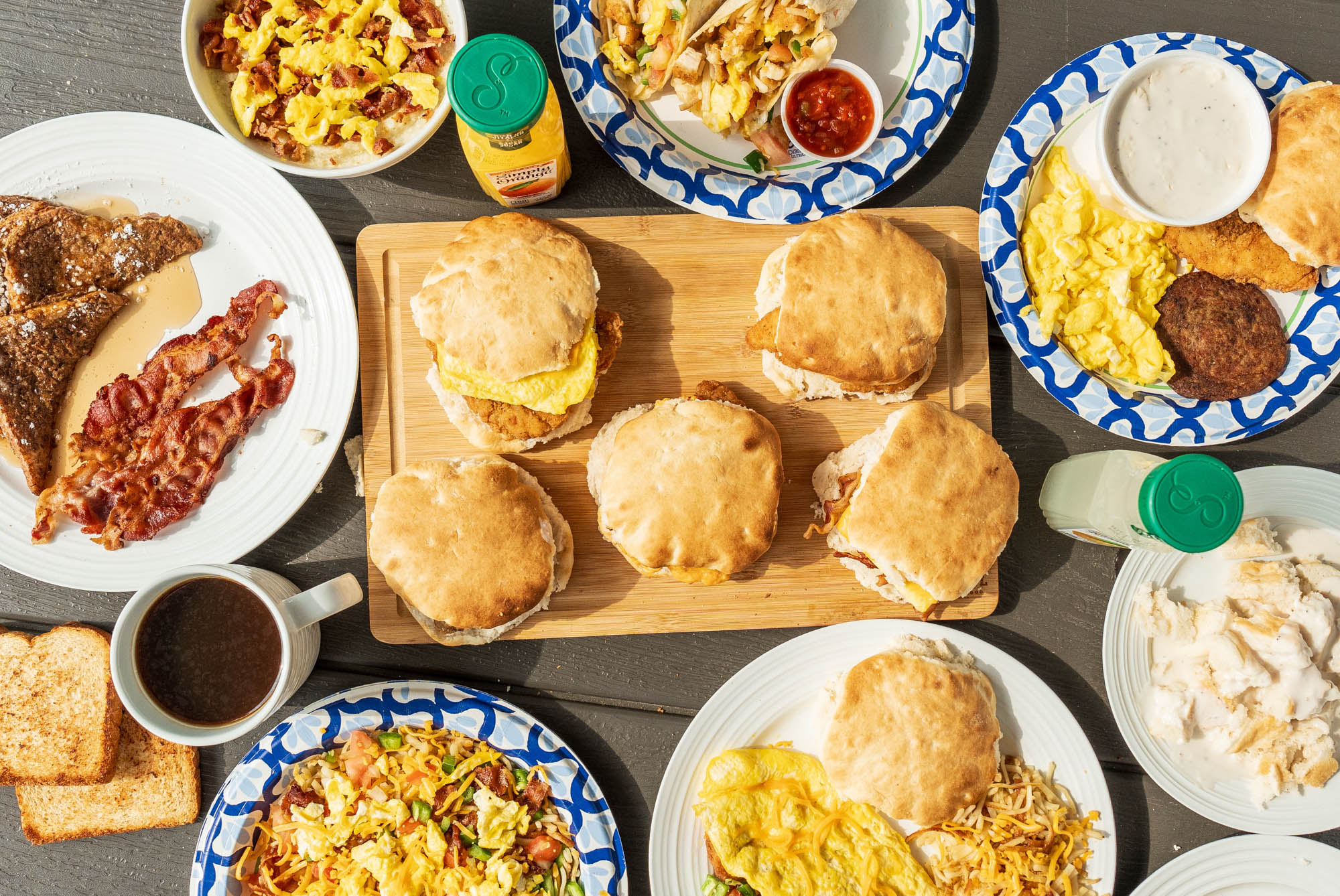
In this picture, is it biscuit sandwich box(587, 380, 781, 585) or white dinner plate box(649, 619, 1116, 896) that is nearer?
biscuit sandwich box(587, 380, 781, 585)

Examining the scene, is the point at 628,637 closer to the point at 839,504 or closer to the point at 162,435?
the point at 839,504

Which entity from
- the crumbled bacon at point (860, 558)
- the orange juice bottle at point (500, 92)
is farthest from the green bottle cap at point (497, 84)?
the crumbled bacon at point (860, 558)

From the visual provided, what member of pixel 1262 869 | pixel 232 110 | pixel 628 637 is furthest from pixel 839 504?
pixel 232 110

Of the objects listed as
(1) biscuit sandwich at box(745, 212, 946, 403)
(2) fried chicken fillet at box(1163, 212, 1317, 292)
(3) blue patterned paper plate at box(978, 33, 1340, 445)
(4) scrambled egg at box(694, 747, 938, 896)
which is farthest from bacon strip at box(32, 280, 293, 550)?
(2) fried chicken fillet at box(1163, 212, 1317, 292)

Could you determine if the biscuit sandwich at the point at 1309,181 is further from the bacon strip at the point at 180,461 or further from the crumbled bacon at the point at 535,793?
the bacon strip at the point at 180,461

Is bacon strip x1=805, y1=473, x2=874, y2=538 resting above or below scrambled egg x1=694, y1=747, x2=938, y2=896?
above

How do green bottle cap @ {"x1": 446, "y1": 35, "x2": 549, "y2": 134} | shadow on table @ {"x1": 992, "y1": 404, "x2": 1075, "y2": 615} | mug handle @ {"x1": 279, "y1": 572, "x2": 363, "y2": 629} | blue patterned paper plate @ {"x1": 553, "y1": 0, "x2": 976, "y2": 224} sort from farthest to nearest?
shadow on table @ {"x1": 992, "y1": 404, "x2": 1075, "y2": 615} → blue patterned paper plate @ {"x1": 553, "y1": 0, "x2": 976, "y2": 224} → mug handle @ {"x1": 279, "y1": 572, "x2": 363, "y2": 629} → green bottle cap @ {"x1": 446, "y1": 35, "x2": 549, "y2": 134}

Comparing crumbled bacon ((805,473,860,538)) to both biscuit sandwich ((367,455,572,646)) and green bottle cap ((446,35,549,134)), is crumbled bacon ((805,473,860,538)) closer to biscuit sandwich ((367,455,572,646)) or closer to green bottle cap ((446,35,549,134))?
biscuit sandwich ((367,455,572,646))

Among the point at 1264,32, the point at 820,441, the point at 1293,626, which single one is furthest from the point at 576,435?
the point at 1264,32
